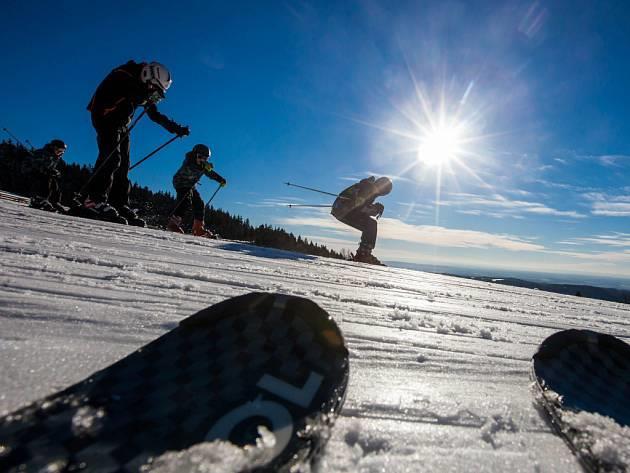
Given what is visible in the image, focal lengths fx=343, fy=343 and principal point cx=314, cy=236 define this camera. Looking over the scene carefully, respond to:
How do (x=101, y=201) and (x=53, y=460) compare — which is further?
(x=101, y=201)

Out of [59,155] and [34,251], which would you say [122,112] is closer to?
[34,251]

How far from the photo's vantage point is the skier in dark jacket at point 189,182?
26.1ft

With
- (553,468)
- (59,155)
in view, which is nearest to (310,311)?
(553,468)

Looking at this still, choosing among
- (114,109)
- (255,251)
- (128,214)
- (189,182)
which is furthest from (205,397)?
(189,182)

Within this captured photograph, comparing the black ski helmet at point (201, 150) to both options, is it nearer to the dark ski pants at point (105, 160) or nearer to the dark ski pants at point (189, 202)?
the dark ski pants at point (189, 202)

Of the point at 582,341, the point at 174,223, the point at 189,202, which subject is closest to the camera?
the point at 582,341

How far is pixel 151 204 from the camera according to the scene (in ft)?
81.6

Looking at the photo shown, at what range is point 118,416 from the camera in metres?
0.63

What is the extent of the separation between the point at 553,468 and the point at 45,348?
114cm

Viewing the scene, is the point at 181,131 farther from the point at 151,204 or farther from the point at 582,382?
the point at 151,204

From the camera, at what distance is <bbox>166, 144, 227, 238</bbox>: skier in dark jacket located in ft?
26.1

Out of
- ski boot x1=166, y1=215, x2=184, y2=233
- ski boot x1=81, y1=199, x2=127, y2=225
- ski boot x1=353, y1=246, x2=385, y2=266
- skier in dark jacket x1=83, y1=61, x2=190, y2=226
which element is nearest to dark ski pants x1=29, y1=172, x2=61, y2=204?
ski boot x1=166, y1=215, x2=184, y2=233

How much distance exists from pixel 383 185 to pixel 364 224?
1.23 m

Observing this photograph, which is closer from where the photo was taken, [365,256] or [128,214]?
[128,214]
